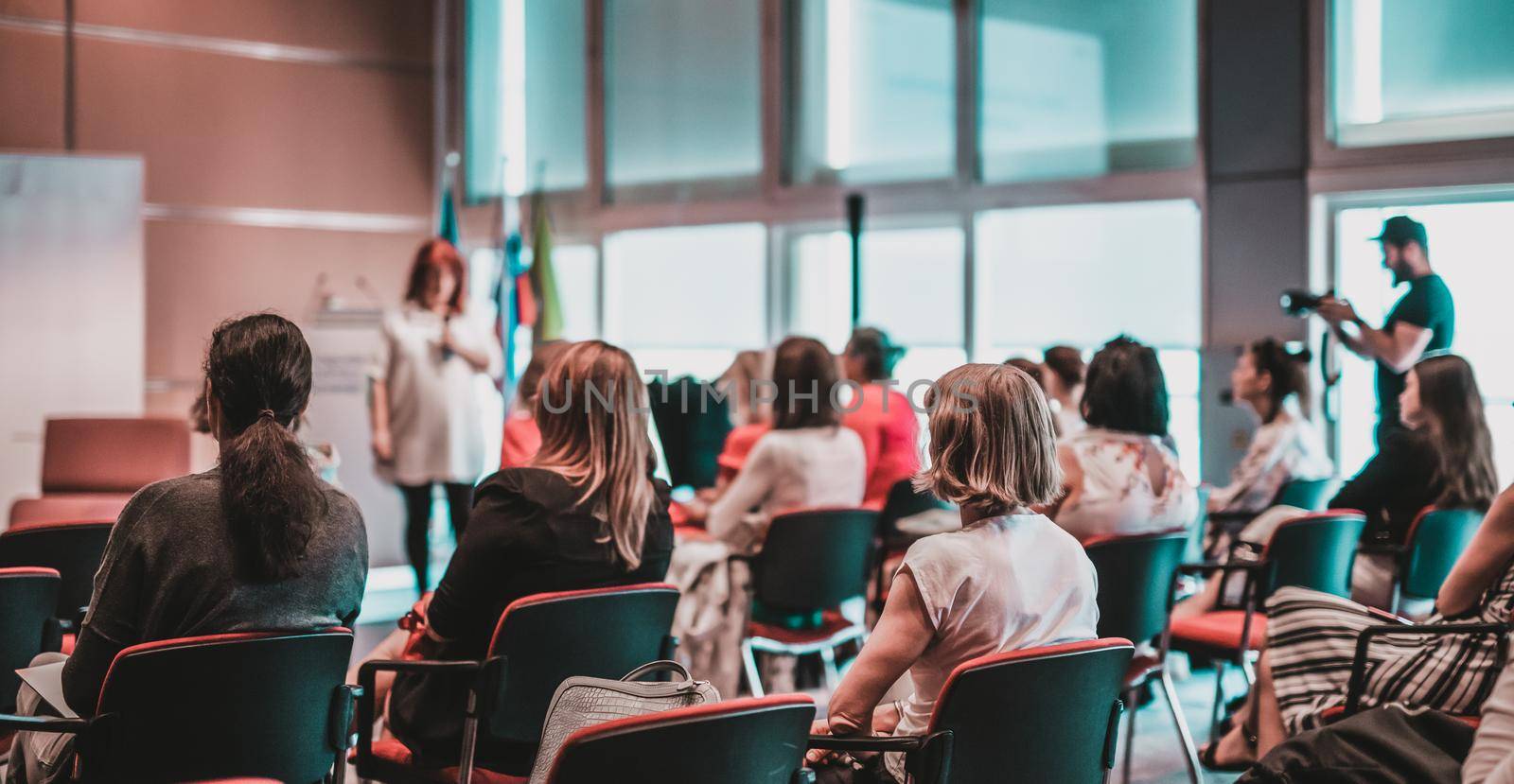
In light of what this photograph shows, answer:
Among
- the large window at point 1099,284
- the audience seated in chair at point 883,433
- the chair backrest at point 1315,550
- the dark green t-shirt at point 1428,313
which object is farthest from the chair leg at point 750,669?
the large window at point 1099,284

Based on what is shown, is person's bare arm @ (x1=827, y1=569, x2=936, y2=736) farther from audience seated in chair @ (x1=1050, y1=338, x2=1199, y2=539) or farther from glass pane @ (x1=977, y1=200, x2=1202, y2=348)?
glass pane @ (x1=977, y1=200, x2=1202, y2=348)

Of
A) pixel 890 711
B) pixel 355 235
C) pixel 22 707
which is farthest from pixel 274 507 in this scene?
pixel 355 235

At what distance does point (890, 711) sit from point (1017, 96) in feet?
17.0

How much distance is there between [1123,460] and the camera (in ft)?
11.9

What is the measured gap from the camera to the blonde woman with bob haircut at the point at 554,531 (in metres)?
2.73

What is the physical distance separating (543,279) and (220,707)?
6.50m

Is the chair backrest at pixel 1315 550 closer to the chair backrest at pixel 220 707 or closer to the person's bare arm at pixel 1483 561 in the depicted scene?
the person's bare arm at pixel 1483 561

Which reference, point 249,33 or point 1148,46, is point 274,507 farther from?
point 249,33

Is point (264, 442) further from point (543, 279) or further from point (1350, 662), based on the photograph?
point (543, 279)

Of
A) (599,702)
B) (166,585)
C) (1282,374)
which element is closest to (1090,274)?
(1282,374)

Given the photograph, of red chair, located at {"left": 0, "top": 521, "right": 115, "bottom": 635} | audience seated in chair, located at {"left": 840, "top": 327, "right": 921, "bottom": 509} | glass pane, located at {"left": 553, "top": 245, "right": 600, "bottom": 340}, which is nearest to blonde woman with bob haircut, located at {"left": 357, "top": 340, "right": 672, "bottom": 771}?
red chair, located at {"left": 0, "top": 521, "right": 115, "bottom": 635}

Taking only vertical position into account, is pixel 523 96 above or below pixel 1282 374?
above

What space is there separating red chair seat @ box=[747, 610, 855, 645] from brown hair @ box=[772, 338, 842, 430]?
25.5 inches

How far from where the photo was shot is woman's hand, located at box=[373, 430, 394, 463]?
20.4 ft
